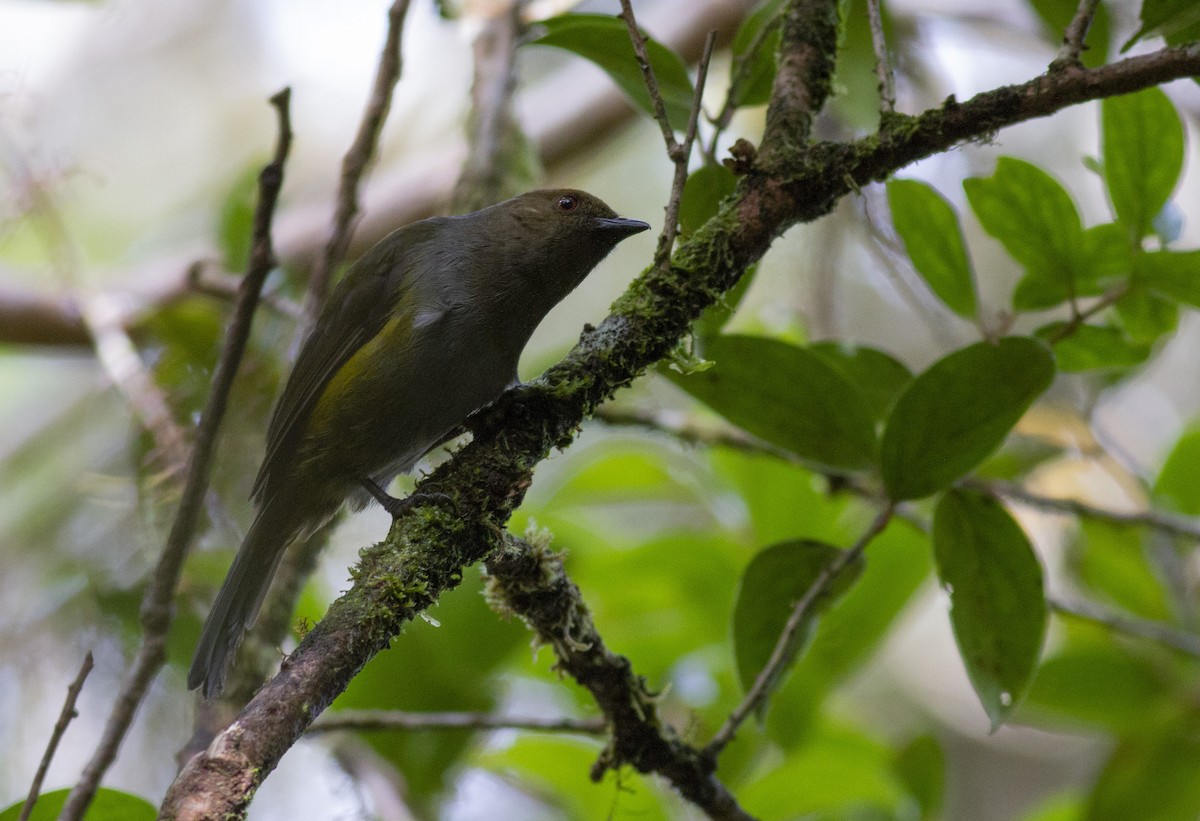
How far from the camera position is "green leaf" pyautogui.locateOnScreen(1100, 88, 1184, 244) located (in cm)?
251

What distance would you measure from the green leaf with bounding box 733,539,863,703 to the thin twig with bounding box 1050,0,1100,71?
1.18 metres

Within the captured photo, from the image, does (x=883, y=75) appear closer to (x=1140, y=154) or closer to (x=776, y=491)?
(x=1140, y=154)

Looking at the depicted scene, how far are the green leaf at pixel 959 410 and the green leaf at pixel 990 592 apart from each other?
0.15 m

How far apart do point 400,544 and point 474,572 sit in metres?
1.71

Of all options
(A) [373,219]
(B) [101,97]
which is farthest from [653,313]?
(B) [101,97]

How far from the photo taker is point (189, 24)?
12.5 m

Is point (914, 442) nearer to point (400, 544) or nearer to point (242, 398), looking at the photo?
point (400, 544)

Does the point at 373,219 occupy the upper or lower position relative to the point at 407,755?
upper

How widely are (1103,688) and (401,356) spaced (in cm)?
280

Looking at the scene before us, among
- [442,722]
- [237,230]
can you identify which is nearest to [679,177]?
[442,722]

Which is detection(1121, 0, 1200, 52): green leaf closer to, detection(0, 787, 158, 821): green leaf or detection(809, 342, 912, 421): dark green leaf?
detection(809, 342, 912, 421): dark green leaf

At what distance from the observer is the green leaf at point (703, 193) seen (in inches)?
100

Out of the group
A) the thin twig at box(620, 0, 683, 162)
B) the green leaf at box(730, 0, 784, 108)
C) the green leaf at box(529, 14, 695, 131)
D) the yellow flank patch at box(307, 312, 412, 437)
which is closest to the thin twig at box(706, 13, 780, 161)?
the green leaf at box(730, 0, 784, 108)

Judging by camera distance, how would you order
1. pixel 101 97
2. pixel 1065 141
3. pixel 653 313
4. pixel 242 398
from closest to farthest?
pixel 653 313 → pixel 242 398 → pixel 1065 141 → pixel 101 97
